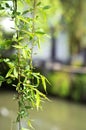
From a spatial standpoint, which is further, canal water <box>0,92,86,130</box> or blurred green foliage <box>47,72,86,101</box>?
blurred green foliage <box>47,72,86,101</box>

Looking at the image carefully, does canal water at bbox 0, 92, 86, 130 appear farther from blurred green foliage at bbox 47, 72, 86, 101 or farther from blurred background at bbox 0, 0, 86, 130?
blurred green foliage at bbox 47, 72, 86, 101

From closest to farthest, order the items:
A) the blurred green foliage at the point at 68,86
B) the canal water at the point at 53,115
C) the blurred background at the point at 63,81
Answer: the canal water at the point at 53,115 → the blurred background at the point at 63,81 → the blurred green foliage at the point at 68,86

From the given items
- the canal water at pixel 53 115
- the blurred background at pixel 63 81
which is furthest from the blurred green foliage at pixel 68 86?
the canal water at pixel 53 115

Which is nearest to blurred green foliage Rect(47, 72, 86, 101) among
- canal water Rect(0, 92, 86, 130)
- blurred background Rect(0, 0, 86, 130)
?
blurred background Rect(0, 0, 86, 130)

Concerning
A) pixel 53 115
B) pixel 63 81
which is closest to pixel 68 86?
pixel 63 81

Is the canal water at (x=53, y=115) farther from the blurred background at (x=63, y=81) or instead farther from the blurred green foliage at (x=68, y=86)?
the blurred green foliage at (x=68, y=86)

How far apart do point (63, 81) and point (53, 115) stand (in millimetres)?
2532

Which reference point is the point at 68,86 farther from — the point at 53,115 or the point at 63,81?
the point at 53,115

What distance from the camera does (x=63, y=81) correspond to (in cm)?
1300

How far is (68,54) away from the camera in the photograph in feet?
62.0

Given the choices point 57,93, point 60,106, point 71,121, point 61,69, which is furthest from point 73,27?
point 71,121

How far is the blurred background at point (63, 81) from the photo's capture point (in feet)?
31.1

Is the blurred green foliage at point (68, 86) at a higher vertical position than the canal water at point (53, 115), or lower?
higher

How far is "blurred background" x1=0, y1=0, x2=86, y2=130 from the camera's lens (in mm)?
9469
